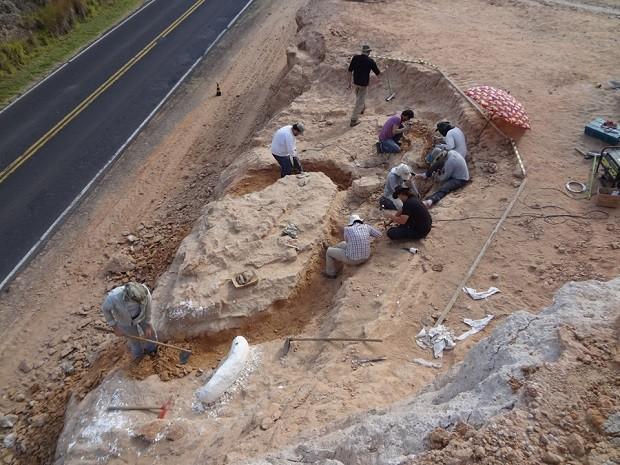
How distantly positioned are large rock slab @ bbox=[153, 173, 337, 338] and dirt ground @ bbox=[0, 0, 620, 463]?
0.44 meters

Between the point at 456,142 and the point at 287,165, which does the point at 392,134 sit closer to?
the point at 456,142

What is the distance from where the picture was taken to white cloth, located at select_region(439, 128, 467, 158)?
9.45 metres

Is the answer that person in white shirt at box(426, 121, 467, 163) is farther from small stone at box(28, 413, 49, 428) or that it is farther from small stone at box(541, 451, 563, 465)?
small stone at box(28, 413, 49, 428)

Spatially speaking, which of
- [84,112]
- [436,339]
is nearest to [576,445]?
[436,339]

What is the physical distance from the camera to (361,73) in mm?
11484

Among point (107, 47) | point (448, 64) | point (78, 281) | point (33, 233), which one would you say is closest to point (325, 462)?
point (78, 281)

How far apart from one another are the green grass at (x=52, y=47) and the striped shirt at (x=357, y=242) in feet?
44.7

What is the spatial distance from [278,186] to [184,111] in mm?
6995

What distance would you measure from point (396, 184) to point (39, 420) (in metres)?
7.06

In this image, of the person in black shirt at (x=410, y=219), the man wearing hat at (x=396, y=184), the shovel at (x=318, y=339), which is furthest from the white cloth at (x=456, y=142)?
the shovel at (x=318, y=339)

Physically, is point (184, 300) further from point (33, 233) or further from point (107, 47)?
point (107, 47)

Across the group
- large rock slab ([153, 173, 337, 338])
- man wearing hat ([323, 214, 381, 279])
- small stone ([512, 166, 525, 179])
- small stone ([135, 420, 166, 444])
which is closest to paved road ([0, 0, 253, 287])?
large rock slab ([153, 173, 337, 338])

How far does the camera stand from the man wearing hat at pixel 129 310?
6.82 m

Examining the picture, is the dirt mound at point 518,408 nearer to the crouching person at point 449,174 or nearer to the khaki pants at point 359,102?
the crouching person at point 449,174
